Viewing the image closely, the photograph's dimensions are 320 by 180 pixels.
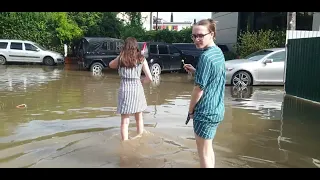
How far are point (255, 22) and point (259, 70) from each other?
10159 millimetres

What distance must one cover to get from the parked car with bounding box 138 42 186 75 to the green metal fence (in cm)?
792

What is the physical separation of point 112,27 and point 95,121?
23.0 meters

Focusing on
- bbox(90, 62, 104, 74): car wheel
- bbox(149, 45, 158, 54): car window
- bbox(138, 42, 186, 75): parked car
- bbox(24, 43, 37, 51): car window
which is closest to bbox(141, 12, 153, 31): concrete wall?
bbox(24, 43, 37, 51): car window

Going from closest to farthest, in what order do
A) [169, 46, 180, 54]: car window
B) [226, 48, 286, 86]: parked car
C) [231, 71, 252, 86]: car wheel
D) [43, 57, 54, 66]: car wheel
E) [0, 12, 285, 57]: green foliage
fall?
[226, 48, 286, 86]: parked car → [231, 71, 252, 86]: car wheel → [169, 46, 180, 54]: car window → [43, 57, 54, 66]: car wheel → [0, 12, 285, 57]: green foliage

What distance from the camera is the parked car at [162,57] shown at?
58.9 ft

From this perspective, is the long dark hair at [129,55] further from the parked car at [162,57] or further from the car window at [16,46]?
the car window at [16,46]

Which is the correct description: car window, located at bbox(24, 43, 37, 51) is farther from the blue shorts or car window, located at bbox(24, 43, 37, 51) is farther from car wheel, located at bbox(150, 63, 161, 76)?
the blue shorts

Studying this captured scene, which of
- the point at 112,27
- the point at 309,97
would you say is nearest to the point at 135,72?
the point at 309,97

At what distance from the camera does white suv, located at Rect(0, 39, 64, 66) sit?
72.1 feet

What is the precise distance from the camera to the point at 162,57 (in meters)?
18.4

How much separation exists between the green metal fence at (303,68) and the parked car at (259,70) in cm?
161

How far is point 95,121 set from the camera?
7348 mm

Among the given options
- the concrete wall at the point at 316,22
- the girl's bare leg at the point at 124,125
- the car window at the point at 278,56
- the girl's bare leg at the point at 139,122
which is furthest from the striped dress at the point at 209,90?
the concrete wall at the point at 316,22
